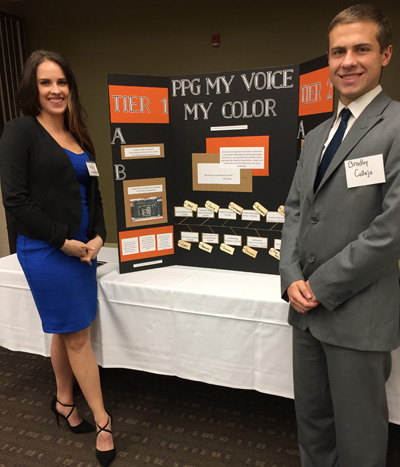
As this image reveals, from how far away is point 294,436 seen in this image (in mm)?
1816

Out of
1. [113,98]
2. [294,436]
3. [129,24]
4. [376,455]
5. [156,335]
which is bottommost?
[294,436]

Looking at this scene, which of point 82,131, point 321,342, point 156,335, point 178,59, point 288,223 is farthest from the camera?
point 178,59

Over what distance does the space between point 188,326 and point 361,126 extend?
3.47 feet

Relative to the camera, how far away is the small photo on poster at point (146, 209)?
190 cm

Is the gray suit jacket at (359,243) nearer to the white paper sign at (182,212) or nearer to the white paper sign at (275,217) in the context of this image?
the white paper sign at (275,217)

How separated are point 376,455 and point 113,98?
1675 millimetres

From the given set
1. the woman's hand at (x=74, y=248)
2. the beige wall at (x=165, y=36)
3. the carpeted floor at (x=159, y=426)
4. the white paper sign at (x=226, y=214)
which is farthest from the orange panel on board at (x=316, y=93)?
the beige wall at (x=165, y=36)

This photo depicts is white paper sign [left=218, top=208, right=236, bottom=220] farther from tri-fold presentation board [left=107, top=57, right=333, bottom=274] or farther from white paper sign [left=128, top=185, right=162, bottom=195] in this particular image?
white paper sign [left=128, top=185, right=162, bottom=195]

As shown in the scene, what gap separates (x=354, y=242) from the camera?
3.52 feet

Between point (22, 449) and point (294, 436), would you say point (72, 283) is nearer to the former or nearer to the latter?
point (22, 449)

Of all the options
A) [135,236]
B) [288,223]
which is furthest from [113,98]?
[288,223]

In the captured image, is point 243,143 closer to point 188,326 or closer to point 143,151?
point 143,151

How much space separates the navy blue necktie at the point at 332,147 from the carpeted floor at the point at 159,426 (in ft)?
4.03

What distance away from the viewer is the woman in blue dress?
4.70 feet
